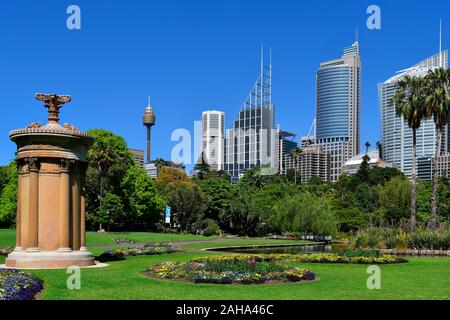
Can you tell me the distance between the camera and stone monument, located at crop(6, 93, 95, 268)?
23.4 meters

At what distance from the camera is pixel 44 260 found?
23234 millimetres

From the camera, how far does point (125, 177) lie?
245ft

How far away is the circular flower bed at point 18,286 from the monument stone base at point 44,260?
14.8 feet

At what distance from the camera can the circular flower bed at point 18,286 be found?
47.7 feet

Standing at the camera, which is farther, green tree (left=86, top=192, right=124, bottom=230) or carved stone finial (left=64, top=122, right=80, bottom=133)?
green tree (left=86, top=192, right=124, bottom=230)

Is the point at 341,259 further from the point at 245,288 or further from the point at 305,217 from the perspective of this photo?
the point at 305,217

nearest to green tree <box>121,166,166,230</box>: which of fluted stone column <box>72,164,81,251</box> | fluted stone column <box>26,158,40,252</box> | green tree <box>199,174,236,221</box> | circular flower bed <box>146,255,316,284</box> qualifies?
green tree <box>199,174,236,221</box>

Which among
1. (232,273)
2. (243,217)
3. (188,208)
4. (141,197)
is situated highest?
(141,197)

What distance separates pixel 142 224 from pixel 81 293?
210 ft

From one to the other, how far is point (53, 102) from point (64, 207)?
4.69m

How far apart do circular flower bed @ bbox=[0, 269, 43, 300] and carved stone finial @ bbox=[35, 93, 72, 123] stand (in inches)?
325

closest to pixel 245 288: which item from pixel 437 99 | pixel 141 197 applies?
pixel 437 99

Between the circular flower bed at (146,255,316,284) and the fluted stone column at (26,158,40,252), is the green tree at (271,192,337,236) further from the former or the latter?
the fluted stone column at (26,158,40,252)

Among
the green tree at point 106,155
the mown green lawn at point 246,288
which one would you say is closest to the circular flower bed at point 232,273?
the mown green lawn at point 246,288
